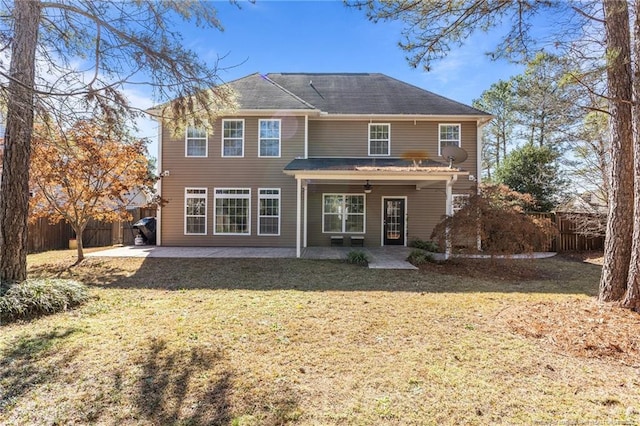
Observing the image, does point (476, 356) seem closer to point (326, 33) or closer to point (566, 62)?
point (566, 62)

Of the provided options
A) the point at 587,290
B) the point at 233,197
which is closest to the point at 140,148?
the point at 233,197

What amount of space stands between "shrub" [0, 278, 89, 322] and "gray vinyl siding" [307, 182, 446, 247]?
28.7 ft

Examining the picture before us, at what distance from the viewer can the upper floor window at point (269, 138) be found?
42.2ft

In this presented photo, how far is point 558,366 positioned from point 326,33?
896cm

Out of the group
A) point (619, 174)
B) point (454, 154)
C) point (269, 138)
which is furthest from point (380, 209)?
point (619, 174)

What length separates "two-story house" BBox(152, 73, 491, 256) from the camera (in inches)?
505

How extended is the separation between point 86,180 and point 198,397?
8.49 m

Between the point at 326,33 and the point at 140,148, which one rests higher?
the point at 326,33

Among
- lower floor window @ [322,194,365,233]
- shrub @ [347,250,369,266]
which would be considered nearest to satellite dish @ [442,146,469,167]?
lower floor window @ [322,194,365,233]

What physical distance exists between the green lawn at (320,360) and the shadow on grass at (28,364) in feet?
0.06

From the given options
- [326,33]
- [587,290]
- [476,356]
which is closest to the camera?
[476,356]

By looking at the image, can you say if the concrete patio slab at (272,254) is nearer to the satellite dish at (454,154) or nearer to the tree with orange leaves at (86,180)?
the tree with orange leaves at (86,180)

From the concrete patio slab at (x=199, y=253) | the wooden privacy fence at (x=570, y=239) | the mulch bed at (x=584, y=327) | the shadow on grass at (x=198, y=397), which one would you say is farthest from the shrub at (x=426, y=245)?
the shadow on grass at (x=198, y=397)

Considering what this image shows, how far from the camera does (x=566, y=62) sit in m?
4.50
